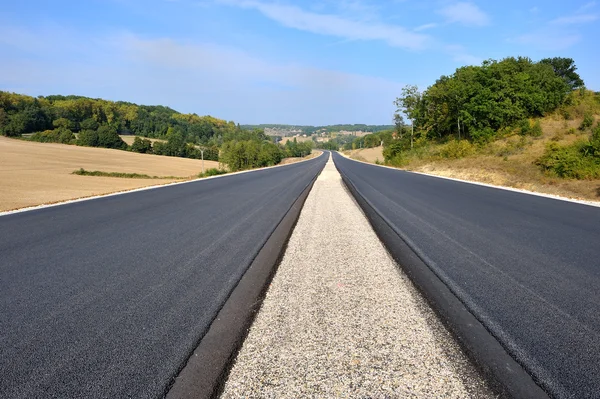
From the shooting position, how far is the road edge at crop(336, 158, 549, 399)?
232 centimetres

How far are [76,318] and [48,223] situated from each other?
6065 millimetres

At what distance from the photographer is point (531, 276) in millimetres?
4488

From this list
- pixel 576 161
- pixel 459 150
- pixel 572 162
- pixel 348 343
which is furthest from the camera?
pixel 459 150

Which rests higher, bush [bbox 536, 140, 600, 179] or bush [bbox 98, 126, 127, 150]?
bush [bbox 98, 126, 127, 150]

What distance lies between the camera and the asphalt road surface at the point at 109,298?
240cm

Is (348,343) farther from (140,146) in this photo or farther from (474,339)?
(140,146)

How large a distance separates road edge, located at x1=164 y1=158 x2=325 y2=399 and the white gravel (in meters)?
0.09

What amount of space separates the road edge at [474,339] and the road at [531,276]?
0.09 meters

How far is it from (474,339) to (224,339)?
2123 mm

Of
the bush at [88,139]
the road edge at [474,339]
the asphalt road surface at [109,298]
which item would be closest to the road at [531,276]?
the road edge at [474,339]

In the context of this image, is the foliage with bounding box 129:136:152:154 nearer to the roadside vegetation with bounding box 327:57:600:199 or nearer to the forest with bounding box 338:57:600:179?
the roadside vegetation with bounding box 327:57:600:199

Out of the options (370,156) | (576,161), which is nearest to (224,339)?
(576,161)

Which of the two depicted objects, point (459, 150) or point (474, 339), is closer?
point (474, 339)

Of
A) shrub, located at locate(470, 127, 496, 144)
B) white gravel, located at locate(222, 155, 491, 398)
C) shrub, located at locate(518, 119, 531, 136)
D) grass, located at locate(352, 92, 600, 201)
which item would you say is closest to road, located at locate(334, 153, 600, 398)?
white gravel, located at locate(222, 155, 491, 398)
